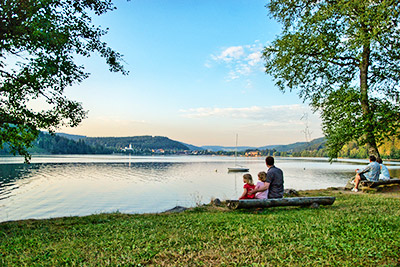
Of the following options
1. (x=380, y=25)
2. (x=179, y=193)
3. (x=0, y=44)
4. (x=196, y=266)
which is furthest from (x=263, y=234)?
(x=179, y=193)

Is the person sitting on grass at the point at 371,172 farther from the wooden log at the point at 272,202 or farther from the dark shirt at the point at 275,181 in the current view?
the dark shirt at the point at 275,181

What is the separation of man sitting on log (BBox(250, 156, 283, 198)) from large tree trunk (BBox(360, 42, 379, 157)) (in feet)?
27.9

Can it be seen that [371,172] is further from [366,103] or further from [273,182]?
[273,182]

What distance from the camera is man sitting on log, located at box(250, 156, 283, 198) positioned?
9852 millimetres

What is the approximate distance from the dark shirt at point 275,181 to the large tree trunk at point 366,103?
850 centimetres

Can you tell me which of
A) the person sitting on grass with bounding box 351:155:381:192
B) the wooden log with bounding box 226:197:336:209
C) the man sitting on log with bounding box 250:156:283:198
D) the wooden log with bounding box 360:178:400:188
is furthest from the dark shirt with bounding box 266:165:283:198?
the wooden log with bounding box 360:178:400:188

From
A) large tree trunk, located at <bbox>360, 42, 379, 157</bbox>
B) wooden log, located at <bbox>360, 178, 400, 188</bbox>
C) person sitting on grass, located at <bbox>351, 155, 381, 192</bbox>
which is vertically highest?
large tree trunk, located at <bbox>360, 42, 379, 157</bbox>

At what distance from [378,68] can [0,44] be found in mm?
20575

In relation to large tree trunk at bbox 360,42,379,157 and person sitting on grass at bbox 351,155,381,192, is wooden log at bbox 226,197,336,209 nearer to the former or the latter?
person sitting on grass at bbox 351,155,381,192

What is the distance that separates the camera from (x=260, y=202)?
9.34m

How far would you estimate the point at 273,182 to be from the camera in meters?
9.98

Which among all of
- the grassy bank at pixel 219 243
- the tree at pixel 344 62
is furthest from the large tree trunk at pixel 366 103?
the grassy bank at pixel 219 243

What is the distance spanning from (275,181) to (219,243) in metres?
4.99

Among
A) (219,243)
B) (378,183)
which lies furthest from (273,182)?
(378,183)
